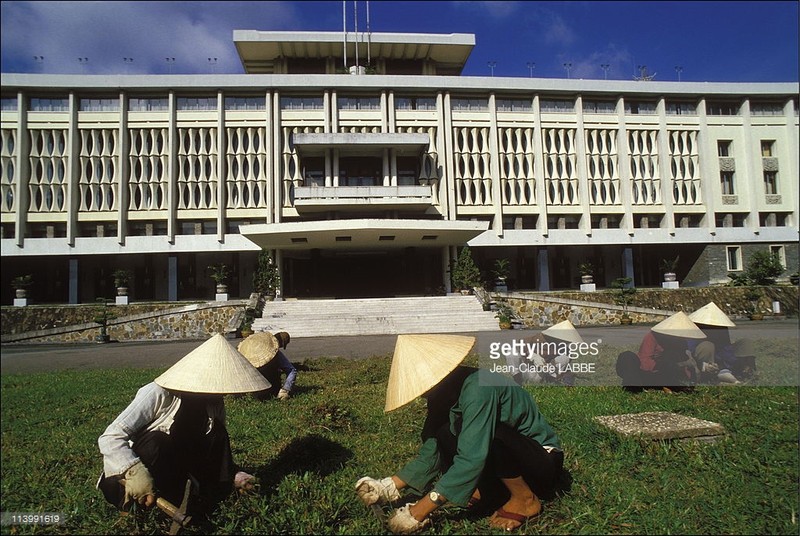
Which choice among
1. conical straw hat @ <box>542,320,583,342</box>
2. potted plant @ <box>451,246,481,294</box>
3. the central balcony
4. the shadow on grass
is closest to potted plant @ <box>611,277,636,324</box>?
conical straw hat @ <box>542,320,583,342</box>

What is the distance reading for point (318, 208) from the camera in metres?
24.7

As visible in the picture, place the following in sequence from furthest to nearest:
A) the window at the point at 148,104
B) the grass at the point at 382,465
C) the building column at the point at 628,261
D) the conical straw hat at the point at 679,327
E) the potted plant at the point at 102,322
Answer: the building column at the point at 628,261
the window at the point at 148,104
the potted plant at the point at 102,322
the conical straw hat at the point at 679,327
the grass at the point at 382,465

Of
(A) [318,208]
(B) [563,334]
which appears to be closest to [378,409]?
(B) [563,334]

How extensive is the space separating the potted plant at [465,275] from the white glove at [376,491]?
1849 cm

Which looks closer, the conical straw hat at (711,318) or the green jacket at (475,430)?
the green jacket at (475,430)

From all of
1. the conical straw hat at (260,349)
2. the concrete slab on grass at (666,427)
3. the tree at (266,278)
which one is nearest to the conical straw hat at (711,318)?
the concrete slab on grass at (666,427)

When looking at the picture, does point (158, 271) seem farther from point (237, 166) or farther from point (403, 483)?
point (403, 483)

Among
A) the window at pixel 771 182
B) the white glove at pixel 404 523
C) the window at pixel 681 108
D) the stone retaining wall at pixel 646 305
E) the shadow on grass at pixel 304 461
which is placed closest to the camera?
the white glove at pixel 404 523

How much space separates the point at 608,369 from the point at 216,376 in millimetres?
5432

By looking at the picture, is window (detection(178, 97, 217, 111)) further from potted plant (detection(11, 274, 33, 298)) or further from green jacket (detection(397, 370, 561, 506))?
green jacket (detection(397, 370, 561, 506))

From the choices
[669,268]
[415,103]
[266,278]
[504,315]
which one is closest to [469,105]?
[415,103]

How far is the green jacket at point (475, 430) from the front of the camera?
7.28 ft

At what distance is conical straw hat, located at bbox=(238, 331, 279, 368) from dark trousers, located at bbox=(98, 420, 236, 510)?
8.43ft

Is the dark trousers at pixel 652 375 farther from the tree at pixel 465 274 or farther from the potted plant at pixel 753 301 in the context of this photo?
the tree at pixel 465 274
